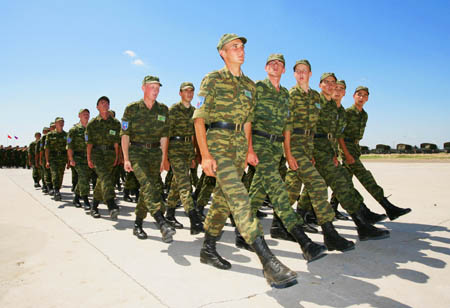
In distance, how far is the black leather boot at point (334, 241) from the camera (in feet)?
11.1

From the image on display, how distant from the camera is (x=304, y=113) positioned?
4.09 m

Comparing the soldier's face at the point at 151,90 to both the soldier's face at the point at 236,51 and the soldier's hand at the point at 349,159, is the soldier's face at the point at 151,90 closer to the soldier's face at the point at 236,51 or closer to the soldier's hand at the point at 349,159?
the soldier's face at the point at 236,51

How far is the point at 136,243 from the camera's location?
3996 millimetres

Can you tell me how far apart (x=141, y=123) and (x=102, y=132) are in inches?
76.0

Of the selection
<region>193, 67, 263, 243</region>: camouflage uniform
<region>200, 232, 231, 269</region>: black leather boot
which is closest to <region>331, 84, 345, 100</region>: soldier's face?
<region>193, 67, 263, 243</region>: camouflage uniform

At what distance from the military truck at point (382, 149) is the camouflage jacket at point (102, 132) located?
174 feet

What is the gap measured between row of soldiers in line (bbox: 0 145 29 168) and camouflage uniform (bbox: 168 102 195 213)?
2762 centimetres

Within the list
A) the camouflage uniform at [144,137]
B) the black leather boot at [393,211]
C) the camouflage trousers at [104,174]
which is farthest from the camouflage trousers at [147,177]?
the black leather boot at [393,211]

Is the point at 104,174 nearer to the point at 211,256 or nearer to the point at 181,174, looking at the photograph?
the point at 181,174

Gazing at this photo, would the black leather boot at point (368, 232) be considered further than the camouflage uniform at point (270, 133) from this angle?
Yes

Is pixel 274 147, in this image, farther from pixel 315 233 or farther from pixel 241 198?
pixel 315 233

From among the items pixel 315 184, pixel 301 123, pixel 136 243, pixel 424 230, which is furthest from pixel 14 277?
pixel 424 230

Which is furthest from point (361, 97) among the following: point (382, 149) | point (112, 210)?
point (382, 149)

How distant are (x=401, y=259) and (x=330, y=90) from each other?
249 cm
